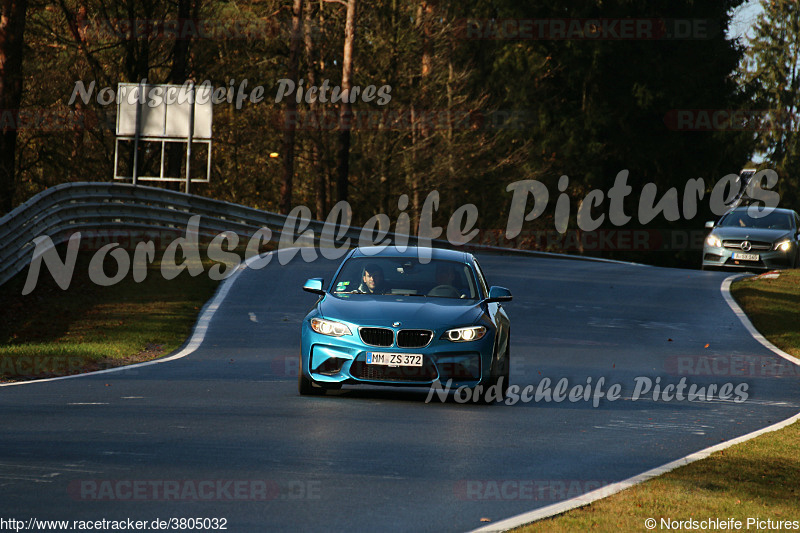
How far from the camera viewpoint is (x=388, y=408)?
1208 centimetres

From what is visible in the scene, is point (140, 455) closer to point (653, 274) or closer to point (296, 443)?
point (296, 443)

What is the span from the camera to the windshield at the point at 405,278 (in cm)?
1320

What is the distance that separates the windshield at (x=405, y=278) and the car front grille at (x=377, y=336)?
1.02m

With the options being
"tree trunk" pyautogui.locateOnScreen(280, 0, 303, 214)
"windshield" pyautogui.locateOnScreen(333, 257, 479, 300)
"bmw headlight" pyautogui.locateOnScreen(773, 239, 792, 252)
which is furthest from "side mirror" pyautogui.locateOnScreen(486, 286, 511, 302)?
"tree trunk" pyautogui.locateOnScreen(280, 0, 303, 214)

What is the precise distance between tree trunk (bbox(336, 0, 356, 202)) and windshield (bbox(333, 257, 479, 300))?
1274 inches

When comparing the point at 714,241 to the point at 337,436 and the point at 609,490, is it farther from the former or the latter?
the point at 609,490

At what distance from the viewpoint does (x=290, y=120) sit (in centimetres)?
5194

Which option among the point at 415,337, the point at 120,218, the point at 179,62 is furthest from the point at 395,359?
the point at 179,62

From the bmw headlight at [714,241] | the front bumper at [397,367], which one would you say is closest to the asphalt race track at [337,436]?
the front bumper at [397,367]

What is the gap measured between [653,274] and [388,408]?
800 inches

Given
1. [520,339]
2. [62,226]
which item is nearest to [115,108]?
[62,226]

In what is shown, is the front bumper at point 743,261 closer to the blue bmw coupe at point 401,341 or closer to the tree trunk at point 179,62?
the tree trunk at point 179,62

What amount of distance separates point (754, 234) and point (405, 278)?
20.2 metres

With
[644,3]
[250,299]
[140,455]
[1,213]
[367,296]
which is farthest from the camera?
[644,3]
